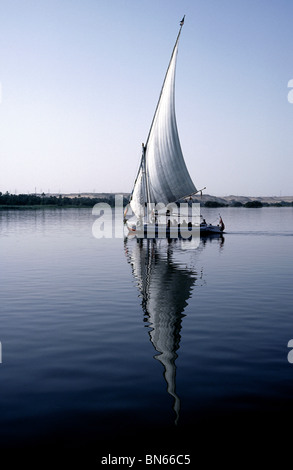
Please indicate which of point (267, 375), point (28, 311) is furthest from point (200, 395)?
point (28, 311)

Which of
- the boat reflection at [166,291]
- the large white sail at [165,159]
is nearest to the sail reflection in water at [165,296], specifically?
the boat reflection at [166,291]

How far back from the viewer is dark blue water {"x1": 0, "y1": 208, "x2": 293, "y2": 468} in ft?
30.7

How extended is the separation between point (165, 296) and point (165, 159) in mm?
39758

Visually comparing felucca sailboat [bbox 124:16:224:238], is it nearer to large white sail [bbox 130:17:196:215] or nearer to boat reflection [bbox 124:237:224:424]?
large white sail [bbox 130:17:196:215]

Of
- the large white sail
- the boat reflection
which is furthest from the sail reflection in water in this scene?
the large white sail

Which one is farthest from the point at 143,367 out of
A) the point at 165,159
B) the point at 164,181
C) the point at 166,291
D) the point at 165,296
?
the point at 164,181

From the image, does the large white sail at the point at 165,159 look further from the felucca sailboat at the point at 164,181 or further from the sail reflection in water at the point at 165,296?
the sail reflection in water at the point at 165,296

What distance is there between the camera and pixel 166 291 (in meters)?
26.8

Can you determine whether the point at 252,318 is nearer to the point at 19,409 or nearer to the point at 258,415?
the point at 258,415

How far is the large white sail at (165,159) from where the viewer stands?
6081 cm

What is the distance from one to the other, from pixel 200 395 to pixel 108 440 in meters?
2.98

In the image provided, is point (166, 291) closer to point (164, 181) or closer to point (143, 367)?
point (143, 367)

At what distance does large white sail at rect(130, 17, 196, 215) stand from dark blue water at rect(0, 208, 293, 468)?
35191 mm
